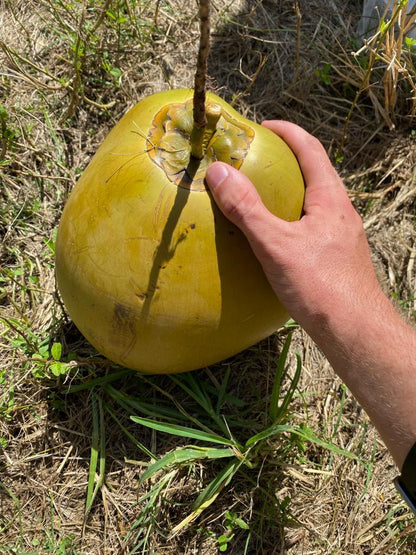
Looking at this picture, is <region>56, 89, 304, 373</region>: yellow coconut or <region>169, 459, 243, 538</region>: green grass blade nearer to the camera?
<region>56, 89, 304, 373</region>: yellow coconut

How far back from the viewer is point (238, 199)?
1.56 metres

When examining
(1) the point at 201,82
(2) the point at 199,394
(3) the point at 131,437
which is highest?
(1) the point at 201,82

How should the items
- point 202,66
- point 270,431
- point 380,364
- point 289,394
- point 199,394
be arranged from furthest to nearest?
point 199,394, point 289,394, point 270,431, point 380,364, point 202,66

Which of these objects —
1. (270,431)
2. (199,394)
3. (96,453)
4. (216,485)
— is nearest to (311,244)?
(270,431)

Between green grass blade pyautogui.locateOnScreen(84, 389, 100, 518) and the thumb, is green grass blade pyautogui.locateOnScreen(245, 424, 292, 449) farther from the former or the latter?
the thumb

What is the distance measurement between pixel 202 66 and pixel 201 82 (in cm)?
6

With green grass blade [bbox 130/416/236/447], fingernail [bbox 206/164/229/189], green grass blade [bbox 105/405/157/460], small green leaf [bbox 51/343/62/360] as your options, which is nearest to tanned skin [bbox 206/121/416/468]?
fingernail [bbox 206/164/229/189]

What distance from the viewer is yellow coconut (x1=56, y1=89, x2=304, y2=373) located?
1.61 metres

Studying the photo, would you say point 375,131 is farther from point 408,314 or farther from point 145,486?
point 145,486

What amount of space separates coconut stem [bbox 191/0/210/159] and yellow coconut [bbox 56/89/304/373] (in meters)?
0.03

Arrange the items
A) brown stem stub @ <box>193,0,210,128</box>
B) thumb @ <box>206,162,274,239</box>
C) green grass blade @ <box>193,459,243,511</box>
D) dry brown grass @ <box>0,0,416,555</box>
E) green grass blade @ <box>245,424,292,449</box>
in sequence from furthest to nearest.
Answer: dry brown grass @ <box>0,0,416,555</box> < green grass blade @ <box>193,459,243,511</box> < green grass blade @ <box>245,424,292,449</box> < thumb @ <box>206,162,274,239</box> < brown stem stub @ <box>193,0,210,128</box>

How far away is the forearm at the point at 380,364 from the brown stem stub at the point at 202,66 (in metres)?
0.75

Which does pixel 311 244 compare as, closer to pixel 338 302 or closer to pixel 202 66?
pixel 338 302

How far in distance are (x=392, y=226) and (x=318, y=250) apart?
1.18 metres
